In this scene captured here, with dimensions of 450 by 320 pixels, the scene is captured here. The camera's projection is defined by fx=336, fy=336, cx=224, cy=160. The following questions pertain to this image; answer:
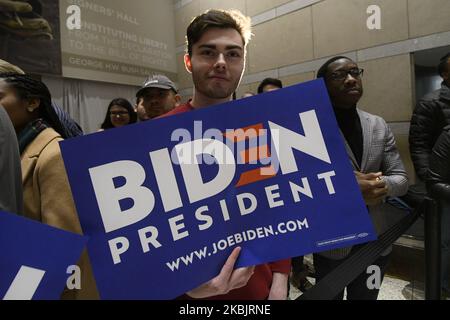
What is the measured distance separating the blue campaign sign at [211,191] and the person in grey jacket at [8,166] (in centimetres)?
13

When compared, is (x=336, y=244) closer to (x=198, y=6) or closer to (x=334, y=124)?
(x=334, y=124)

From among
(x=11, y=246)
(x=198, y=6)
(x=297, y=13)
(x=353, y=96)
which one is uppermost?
(x=198, y=6)

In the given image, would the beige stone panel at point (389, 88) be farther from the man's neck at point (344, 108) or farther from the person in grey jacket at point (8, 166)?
the person in grey jacket at point (8, 166)

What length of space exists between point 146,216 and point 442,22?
10.2 feet

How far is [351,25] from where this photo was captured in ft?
10.9

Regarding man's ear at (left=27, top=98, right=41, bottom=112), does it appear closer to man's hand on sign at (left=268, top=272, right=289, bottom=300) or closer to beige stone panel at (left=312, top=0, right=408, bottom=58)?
man's hand on sign at (left=268, top=272, right=289, bottom=300)

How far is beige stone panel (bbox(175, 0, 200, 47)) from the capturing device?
4914mm

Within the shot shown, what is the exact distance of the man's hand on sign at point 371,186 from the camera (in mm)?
1134

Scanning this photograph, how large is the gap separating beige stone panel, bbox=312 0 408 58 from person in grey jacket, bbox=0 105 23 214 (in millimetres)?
3256

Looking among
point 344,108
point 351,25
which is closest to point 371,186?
point 344,108

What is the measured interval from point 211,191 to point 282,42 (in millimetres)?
3667

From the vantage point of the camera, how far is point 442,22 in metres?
2.75

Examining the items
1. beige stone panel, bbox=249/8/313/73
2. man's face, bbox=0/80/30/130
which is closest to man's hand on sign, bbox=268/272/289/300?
man's face, bbox=0/80/30/130

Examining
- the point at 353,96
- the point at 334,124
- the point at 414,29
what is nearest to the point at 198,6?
the point at 414,29
